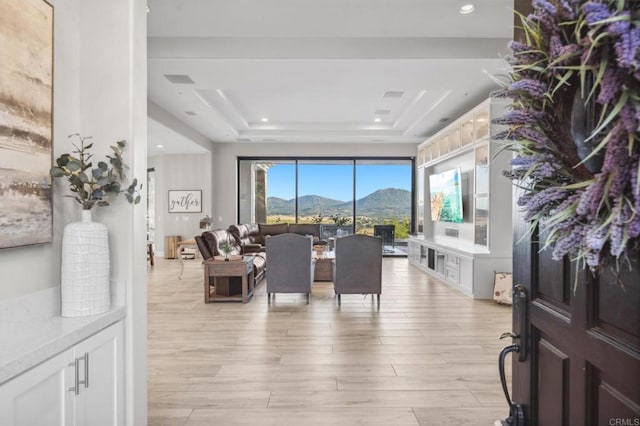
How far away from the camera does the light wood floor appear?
2.29 meters

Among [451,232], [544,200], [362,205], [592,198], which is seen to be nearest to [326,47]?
[544,200]

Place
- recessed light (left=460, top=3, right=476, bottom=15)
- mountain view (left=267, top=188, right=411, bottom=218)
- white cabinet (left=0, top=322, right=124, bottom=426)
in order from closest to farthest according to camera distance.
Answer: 1. white cabinet (left=0, top=322, right=124, bottom=426)
2. recessed light (left=460, top=3, right=476, bottom=15)
3. mountain view (left=267, top=188, right=411, bottom=218)

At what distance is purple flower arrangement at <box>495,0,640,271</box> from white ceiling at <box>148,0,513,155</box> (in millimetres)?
2282

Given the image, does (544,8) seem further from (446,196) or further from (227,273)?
(446,196)

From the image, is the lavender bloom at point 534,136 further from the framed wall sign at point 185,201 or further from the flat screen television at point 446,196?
the framed wall sign at point 185,201

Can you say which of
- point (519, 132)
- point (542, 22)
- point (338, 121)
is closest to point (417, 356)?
point (519, 132)

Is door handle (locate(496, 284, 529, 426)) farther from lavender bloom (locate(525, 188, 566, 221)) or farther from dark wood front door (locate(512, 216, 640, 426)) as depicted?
lavender bloom (locate(525, 188, 566, 221))

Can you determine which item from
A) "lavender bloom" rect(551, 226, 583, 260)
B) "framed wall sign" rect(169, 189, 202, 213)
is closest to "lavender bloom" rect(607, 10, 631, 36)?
"lavender bloom" rect(551, 226, 583, 260)

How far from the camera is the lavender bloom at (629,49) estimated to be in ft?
1.73

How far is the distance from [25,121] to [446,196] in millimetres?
6457

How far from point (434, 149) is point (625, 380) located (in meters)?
7.15

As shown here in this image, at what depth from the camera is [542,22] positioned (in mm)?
742

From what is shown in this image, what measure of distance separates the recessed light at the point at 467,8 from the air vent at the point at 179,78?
343 cm

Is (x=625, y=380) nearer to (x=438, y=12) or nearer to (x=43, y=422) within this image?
(x=43, y=422)
